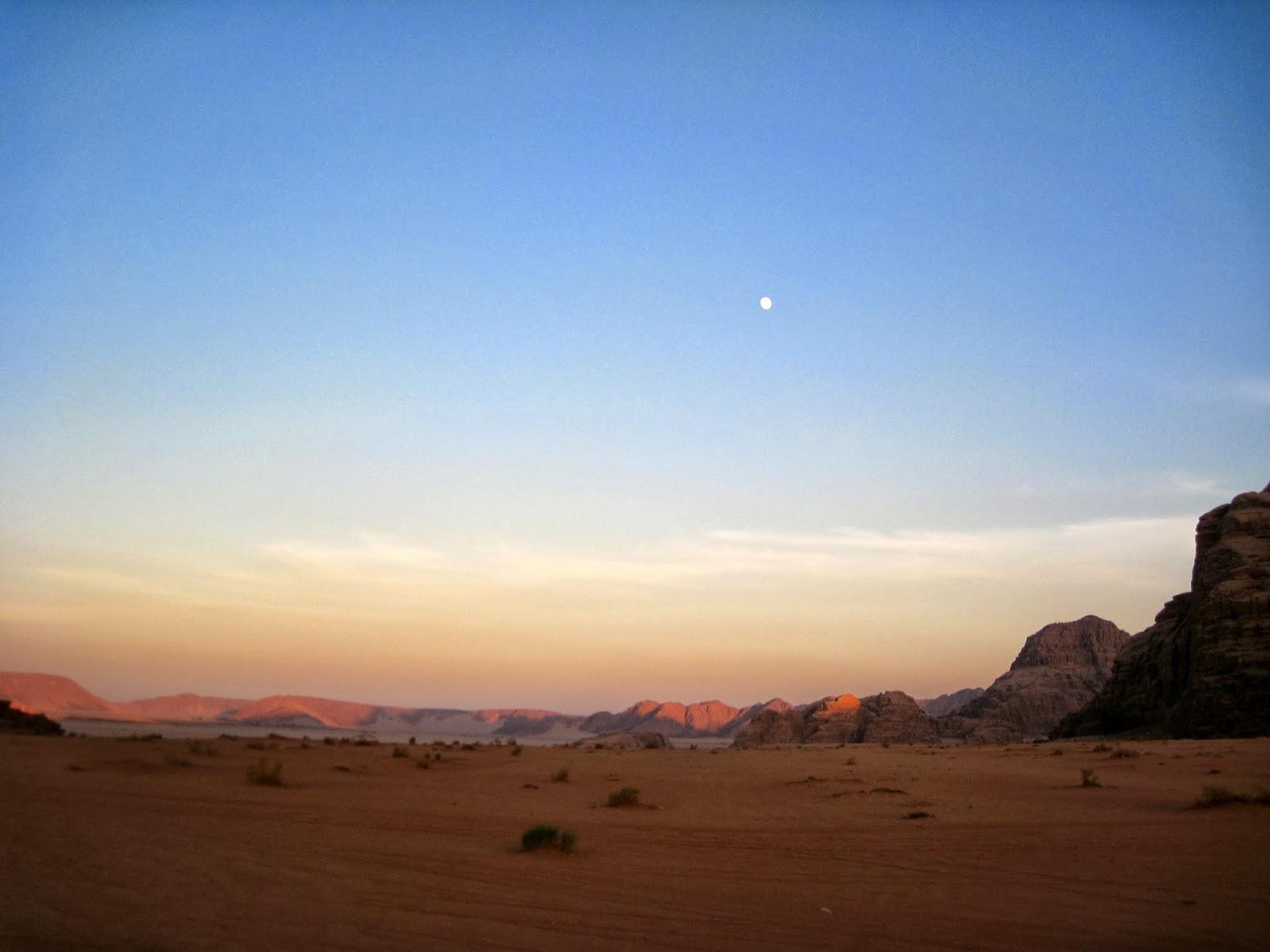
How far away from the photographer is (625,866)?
9.21 metres

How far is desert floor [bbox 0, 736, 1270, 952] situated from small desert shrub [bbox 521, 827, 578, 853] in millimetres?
139

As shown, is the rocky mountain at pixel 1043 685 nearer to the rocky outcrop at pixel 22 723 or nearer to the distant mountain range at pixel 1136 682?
the distant mountain range at pixel 1136 682

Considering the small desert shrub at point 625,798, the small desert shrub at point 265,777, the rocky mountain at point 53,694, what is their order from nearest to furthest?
the small desert shrub at point 625,798, the small desert shrub at point 265,777, the rocky mountain at point 53,694

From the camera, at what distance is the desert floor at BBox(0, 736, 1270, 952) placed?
638 centimetres

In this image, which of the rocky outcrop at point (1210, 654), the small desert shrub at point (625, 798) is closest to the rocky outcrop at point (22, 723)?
the small desert shrub at point (625, 798)

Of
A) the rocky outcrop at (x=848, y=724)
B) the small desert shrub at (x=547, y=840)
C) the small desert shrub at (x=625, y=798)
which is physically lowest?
the rocky outcrop at (x=848, y=724)

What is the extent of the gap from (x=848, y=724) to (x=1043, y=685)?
65.6 ft

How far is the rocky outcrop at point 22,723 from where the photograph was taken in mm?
29422

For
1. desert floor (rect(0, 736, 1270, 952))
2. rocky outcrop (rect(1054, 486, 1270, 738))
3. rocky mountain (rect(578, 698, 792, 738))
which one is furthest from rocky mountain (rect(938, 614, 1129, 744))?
rocky mountain (rect(578, 698, 792, 738))


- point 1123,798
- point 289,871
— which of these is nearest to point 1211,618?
point 1123,798

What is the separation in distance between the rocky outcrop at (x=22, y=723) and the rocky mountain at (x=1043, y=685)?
56.4 meters

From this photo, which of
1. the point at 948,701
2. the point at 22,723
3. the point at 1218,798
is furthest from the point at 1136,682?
the point at 948,701

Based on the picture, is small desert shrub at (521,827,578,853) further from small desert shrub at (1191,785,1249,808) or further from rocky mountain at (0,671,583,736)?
rocky mountain at (0,671,583,736)

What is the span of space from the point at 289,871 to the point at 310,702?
204979 millimetres
